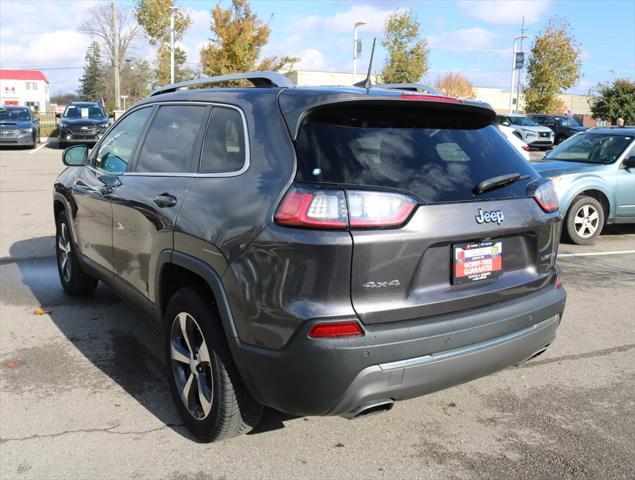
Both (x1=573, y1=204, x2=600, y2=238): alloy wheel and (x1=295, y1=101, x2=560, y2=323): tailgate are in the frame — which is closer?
(x1=295, y1=101, x2=560, y2=323): tailgate

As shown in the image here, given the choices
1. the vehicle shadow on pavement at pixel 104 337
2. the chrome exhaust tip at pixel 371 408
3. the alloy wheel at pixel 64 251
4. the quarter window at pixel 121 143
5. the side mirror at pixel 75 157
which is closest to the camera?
the chrome exhaust tip at pixel 371 408

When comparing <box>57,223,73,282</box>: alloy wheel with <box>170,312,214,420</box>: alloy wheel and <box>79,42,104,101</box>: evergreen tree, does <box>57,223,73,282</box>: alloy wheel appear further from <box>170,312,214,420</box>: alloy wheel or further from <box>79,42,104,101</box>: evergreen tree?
<box>79,42,104,101</box>: evergreen tree

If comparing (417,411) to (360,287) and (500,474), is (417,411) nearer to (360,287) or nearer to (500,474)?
(500,474)

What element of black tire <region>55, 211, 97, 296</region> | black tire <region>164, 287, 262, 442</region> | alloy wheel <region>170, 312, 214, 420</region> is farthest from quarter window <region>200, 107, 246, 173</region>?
black tire <region>55, 211, 97, 296</region>

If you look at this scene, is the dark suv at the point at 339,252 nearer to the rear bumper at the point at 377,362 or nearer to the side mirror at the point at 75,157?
the rear bumper at the point at 377,362

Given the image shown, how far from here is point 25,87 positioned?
11794 cm

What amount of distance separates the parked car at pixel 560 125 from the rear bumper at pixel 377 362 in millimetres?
32746

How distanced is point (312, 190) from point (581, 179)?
6996 mm

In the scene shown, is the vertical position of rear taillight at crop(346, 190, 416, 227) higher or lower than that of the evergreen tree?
lower

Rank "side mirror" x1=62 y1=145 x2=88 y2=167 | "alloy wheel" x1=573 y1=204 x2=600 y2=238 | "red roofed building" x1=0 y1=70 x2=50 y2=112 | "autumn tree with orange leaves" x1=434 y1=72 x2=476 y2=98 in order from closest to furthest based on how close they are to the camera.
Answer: "side mirror" x1=62 y1=145 x2=88 y2=167 < "alloy wheel" x1=573 y1=204 x2=600 y2=238 < "autumn tree with orange leaves" x1=434 y1=72 x2=476 y2=98 < "red roofed building" x1=0 y1=70 x2=50 y2=112

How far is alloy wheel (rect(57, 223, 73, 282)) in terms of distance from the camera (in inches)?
219

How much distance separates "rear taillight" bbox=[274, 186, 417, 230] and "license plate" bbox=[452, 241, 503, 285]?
0.38 meters

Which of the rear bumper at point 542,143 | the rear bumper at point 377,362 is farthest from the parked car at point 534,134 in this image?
the rear bumper at point 377,362

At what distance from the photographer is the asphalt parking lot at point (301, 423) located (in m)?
3.04
